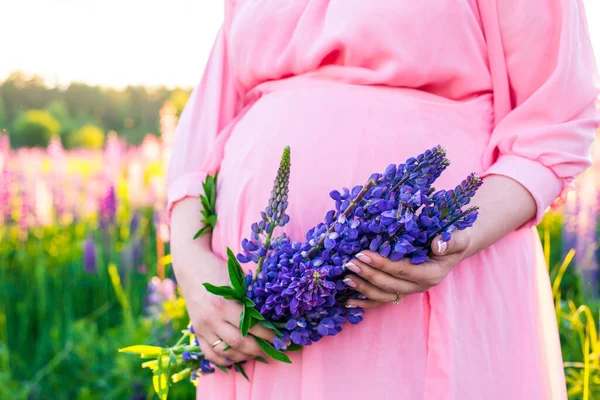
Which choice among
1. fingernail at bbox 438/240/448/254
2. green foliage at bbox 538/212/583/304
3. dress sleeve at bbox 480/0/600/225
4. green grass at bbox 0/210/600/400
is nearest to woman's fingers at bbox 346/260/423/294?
fingernail at bbox 438/240/448/254

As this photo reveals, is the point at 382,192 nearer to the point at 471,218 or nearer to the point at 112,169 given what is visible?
the point at 471,218

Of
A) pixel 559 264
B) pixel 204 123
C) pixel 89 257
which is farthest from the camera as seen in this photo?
pixel 559 264

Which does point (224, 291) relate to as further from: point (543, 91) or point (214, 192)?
point (543, 91)

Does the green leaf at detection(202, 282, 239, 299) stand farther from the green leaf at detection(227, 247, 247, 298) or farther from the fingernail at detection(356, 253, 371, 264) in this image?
the fingernail at detection(356, 253, 371, 264)

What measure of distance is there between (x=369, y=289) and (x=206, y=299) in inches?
16.7

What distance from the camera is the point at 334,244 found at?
102 cm

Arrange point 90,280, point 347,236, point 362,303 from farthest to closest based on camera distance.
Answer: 1. point 90,280
2. point 362,303
3. point 347,236

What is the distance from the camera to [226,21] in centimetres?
161

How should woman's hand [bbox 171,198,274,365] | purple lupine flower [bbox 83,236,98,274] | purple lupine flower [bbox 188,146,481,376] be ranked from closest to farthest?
purple lupine flower [bbox 188,146,481,376] < woman's hand [bbox 171,198,274,365] < purple lupine flower [bbox 83,236,98,274]

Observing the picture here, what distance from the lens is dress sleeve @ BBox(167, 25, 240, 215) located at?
1.55m

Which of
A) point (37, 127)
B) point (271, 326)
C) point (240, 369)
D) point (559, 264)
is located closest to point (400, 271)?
point (271, 326)

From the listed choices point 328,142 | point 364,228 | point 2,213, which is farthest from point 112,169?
point 364,228

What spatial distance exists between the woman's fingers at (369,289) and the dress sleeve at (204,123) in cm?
63

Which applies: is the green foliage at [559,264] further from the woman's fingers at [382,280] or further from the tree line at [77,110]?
the tree line at [77,110]
